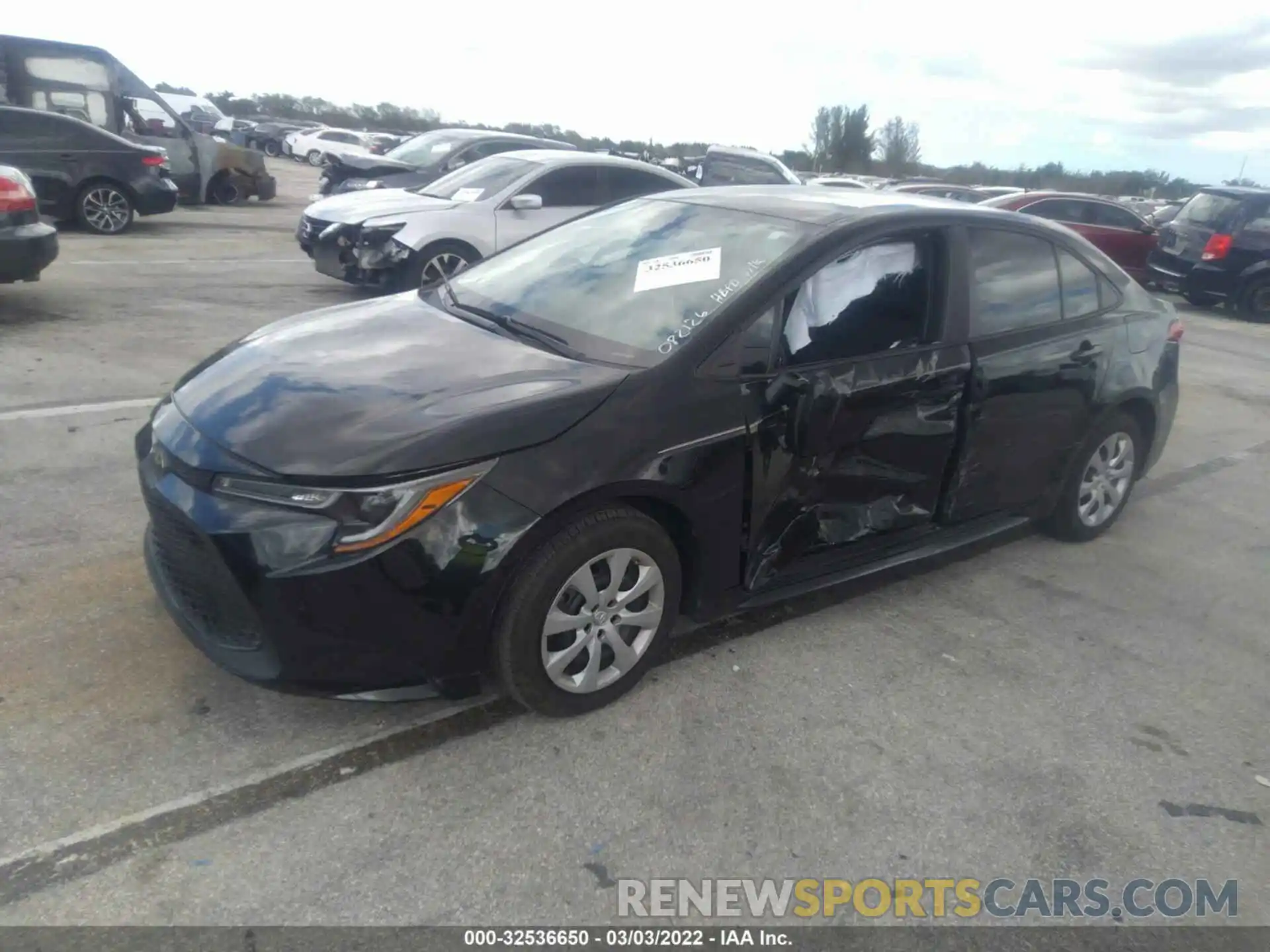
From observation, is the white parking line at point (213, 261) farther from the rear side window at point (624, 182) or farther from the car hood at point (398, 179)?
the rear side window at point (624, 182)

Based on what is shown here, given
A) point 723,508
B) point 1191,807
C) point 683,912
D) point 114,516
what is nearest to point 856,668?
point 723,508

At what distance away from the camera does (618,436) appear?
10.0ft

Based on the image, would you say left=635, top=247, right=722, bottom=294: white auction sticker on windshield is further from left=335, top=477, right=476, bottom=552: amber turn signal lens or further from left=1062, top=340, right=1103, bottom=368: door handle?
left=1062, top=340, right=1103, bottom=368: door handle

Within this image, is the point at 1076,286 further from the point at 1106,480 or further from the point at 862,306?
the point at 862,306

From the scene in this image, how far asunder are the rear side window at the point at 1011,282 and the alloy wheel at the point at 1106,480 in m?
0.82

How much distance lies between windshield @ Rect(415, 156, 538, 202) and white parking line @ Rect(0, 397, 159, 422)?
430 centimetres

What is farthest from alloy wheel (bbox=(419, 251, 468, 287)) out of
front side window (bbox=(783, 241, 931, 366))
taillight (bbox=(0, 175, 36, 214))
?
front side window (bbox=(783, 241, 931, 366))

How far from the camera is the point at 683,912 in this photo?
2525mm

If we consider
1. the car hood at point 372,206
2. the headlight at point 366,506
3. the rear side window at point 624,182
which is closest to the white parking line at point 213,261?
the car hood at point 372,206

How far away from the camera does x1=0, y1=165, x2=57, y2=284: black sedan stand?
24.2 feet

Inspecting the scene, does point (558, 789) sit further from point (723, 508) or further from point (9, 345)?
point (9, 345)

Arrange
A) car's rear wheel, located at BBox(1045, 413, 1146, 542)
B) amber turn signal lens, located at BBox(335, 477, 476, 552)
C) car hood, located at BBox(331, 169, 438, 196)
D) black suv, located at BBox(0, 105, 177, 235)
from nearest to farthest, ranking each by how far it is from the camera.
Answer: amber turn signal lens, located at BBox(335, 477, 476, 552)
car's rear wheel, located at BBox(1045, 413, 1146, 542)
black suv, located at BBox(0, 105, 177, 235)
car hood, located at BBox(331, 169, 438, 196)

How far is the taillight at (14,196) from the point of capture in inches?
292

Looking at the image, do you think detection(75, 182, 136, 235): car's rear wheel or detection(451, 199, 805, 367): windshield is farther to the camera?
detection(75, 182, 136, 235): car's rear wheel
